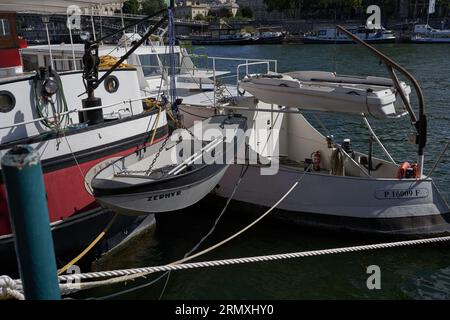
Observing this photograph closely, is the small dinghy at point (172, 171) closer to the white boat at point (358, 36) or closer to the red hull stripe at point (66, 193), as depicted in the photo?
the red hull stripe at point (66, 193)

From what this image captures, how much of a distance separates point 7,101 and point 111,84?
2384 millimetres

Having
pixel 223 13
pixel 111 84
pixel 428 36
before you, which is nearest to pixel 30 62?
pixel 111 84

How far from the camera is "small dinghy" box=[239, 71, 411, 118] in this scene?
34.0 ft

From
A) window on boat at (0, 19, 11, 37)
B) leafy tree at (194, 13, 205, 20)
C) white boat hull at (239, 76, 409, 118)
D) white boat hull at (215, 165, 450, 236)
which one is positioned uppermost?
window on boat at (0, 19, 11, 37)

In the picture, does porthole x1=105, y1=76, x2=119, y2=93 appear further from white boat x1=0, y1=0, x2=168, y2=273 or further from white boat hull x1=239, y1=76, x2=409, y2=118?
white boat hull x1=239, y1=76, x2=409, y2=118

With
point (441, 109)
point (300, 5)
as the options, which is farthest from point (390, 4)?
point (441, 109)

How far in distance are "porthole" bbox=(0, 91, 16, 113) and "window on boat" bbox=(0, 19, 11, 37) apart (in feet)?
7.91

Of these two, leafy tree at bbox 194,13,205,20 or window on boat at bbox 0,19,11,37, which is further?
leafy tree at bbox 194,13,205,20

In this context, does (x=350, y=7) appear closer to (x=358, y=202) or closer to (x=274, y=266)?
(x=358, y=202)

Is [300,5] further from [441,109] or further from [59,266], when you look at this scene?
[59,266]

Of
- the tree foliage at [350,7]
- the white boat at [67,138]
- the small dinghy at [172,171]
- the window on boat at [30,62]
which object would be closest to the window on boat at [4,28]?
the white boat at [67,138]

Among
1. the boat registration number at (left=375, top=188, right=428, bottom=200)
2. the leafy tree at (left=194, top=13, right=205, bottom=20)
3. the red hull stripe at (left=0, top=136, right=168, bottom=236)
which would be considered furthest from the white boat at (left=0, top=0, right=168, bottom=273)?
the leafy tree at (left=194, top=13, right=205, bottom=20)

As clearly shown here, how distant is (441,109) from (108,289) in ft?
72.7

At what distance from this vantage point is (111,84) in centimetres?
1112
